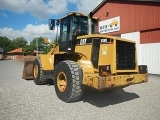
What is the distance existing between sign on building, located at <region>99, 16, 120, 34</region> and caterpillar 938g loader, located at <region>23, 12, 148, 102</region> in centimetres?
1098

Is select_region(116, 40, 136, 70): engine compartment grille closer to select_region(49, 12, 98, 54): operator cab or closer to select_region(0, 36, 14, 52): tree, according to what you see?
select_region(49, 12, 98, 54): operator cab

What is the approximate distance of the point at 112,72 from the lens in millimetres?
6164

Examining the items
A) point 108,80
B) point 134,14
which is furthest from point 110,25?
point 108,80

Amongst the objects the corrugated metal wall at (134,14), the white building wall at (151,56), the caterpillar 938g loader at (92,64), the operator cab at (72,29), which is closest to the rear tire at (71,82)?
the caterpillar 938g loader at (92,64)

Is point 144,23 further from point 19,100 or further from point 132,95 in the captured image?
point 19,100

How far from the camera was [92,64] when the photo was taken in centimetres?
664

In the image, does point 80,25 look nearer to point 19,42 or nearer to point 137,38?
point 137,38

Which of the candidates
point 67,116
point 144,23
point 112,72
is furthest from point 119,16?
point 67,116

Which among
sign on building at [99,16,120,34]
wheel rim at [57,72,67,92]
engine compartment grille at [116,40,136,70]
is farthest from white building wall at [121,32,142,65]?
wheel rim at [57,72,67,92]

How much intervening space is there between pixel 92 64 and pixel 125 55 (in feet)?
3.76

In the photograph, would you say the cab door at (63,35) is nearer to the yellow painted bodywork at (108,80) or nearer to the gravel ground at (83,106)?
the gravel ground at (83,106)

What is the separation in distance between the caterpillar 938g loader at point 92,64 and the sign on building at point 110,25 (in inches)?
432

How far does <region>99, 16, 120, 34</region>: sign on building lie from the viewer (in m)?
18.4

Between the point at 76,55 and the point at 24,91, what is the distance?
2.85 m
